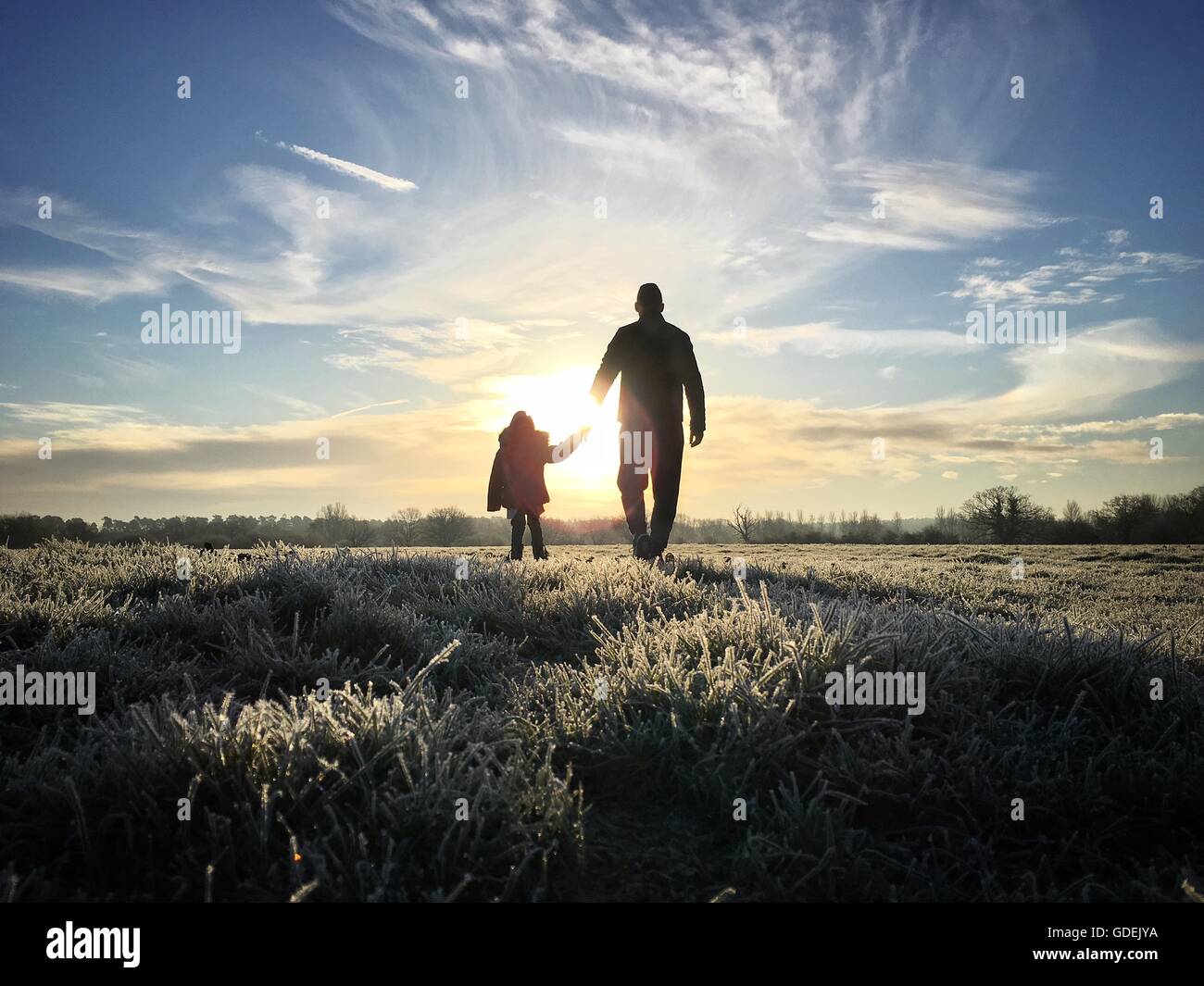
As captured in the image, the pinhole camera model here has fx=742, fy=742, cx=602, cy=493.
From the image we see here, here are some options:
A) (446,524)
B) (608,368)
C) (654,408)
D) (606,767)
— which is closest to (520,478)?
(608,368)

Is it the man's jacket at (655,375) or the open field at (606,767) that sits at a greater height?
the man's jacket at (655,375)

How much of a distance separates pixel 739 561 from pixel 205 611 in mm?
5743

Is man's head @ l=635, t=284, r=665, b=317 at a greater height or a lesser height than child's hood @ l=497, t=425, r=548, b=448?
greater

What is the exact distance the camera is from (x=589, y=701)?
343 cm

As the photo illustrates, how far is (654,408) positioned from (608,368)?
874 millimetres

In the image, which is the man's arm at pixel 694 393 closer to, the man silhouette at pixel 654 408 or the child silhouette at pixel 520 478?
the man silhouette at pixel 654 408

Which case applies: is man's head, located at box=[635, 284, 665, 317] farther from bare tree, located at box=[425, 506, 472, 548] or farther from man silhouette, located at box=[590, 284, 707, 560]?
bare tree, located at box=[425, 506, 472, 548]

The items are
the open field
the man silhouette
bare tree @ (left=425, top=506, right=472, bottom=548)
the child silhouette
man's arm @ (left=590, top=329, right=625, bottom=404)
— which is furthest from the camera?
bare tree @ (left=425, top=506, right=472, bottom=548)

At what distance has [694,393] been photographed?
9.80 m

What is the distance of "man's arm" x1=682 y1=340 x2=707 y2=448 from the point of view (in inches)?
383

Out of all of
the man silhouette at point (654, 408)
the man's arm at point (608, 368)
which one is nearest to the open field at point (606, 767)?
the man silhouette at point (654, 408)

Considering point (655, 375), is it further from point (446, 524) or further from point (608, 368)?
point (446, 524)

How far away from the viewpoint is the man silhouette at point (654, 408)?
959 centimetres

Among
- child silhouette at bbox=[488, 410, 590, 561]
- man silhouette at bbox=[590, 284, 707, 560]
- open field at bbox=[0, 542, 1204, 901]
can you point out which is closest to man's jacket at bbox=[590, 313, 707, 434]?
man silhouette at bbox=[590, 284, 707, 560]
